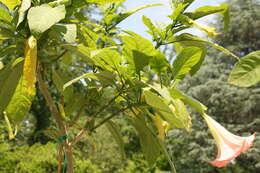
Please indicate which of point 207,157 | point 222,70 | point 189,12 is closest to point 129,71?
point 189,12

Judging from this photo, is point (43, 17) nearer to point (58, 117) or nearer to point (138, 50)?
point (138, 50)

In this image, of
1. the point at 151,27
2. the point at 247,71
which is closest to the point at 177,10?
the point at 151,27

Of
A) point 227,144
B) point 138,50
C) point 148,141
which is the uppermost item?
point 138,50

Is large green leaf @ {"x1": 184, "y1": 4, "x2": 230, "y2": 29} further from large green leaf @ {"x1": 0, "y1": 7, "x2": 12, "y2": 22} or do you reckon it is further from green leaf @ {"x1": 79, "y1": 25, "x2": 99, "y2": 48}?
→ large green leaf @ {"x1": 0, "y1": 7, "x2": 12, "y2": 22}

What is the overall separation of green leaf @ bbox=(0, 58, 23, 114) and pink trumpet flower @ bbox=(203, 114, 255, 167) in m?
0.30

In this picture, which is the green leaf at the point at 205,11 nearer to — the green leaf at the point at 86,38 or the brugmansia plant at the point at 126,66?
the brugmansia plant at the point at 126,66

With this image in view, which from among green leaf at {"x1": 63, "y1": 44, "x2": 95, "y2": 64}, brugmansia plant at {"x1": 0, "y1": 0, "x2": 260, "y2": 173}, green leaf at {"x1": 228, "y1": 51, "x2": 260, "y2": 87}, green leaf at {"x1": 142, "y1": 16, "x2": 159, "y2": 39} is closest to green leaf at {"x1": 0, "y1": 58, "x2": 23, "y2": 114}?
brugmansia plant at {"x1": 0, "y1": 0, "x2": 260, "y2": 173}

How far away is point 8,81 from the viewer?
0.50 metres

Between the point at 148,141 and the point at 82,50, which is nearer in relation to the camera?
the point at 82,50

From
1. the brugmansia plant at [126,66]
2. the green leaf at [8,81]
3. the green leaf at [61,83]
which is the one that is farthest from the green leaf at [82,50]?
the green leaf at [61,83]

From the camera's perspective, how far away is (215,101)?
8.07 m

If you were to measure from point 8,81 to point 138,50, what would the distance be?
231 millimetres

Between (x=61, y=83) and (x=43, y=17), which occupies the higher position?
(x=43, y=17)

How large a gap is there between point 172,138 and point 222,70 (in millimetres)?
2469
